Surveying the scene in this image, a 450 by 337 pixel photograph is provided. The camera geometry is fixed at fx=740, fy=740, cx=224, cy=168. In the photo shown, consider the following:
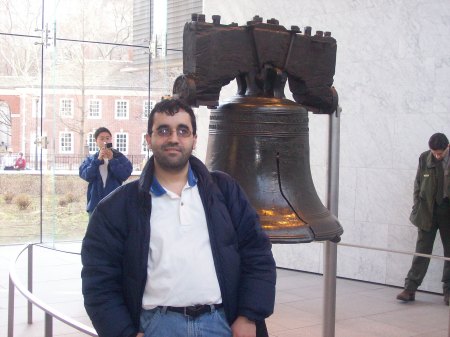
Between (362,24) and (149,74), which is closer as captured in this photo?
(362,24)

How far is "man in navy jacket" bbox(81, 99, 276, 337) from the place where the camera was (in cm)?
254

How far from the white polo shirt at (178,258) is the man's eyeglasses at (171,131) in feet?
0.62

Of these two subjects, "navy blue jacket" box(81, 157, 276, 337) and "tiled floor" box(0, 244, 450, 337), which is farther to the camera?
"tiled floor" box(0, 244, 450, 337)

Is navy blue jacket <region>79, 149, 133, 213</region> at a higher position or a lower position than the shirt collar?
lower

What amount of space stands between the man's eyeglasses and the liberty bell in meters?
0.27

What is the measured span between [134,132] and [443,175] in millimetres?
6139

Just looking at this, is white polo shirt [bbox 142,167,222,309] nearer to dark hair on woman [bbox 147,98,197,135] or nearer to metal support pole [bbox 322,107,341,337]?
dark hair on woman [bbox 147,98,197,135]

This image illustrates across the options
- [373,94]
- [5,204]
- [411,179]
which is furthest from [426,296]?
[5,204]

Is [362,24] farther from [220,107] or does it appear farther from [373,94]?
[220,107]

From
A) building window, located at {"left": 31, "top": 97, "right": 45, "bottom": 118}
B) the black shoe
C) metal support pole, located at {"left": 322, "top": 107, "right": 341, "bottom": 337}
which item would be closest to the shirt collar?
metal support pole, located at {"left": 322, "top": 107, "right": 341, "bottom": 337}

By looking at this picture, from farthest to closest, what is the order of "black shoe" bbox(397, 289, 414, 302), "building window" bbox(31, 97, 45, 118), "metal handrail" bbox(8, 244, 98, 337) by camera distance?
"building window" bbox(31, 97, 45, 118)
"black shoe" bbox(397, 289, 414, 302)
"metal handrail" bbox(8, 244, 98, 337)

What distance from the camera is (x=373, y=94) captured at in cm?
806

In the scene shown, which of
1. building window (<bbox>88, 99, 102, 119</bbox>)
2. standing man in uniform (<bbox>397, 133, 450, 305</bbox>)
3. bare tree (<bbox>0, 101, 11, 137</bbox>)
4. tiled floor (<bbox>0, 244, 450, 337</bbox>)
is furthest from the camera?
building window (<bbox>88, 99, 102, 119</bbox>)

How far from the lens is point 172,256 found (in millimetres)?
2551
